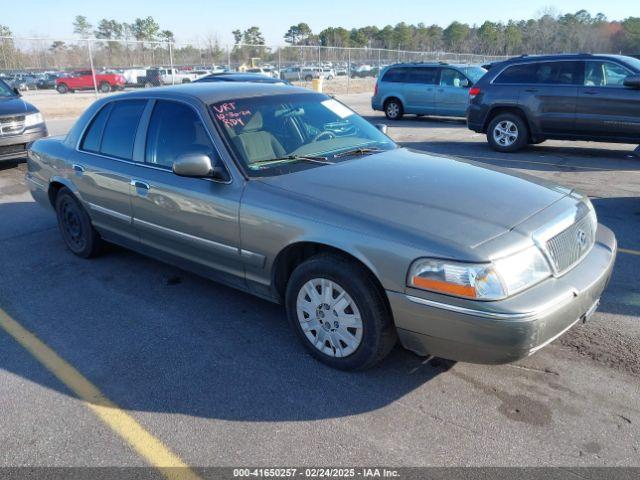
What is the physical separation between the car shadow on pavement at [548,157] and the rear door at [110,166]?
5.70 m

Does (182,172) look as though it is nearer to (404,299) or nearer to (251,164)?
(251,164)

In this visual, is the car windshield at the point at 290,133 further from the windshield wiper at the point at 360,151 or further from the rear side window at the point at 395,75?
the rear side window at the point at 395,75

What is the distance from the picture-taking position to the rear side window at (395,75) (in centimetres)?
1712

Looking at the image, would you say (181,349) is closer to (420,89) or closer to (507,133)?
(507,133)

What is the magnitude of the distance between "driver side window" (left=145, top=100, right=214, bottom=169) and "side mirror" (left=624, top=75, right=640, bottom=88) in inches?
337

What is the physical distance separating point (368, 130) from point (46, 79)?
40540 mm

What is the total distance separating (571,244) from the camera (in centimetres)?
322

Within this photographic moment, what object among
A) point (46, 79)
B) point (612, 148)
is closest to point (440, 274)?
point (612, 148)

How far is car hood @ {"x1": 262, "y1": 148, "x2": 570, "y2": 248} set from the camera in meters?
3.00

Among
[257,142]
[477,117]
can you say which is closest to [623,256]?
[257,142]

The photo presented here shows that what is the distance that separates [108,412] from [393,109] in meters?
15.7

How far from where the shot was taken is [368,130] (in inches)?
185

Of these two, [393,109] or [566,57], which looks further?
[393,109]

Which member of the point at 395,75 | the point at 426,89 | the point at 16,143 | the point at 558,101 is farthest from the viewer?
the point at 395,75
